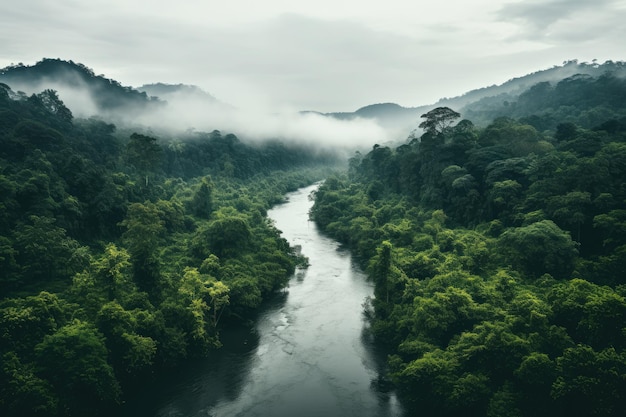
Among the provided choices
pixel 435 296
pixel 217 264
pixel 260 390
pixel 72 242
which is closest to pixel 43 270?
pixel 72 242

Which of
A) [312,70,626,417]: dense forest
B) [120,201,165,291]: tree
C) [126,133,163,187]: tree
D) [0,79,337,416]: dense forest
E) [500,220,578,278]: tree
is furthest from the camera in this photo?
[126,133,163,187]: tree

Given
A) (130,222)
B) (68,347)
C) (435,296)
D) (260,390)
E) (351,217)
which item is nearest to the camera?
(68,347)

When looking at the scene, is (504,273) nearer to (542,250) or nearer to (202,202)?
(542,250)

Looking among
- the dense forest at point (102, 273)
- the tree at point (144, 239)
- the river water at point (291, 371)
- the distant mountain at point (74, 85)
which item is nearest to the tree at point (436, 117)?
the dense forest at point (102, 273)

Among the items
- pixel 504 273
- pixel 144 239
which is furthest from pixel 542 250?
pixel 144 239

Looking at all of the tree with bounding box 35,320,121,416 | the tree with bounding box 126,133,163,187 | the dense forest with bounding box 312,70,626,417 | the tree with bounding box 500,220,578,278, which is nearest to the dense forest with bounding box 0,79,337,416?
the tree with bounding box 35,320,121,416

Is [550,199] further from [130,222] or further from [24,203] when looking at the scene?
[24,203]

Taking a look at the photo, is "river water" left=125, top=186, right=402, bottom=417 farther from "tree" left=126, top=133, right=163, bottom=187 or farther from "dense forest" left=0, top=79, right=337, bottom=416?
"tree" left=126, top=133, right=163, bottom=187
